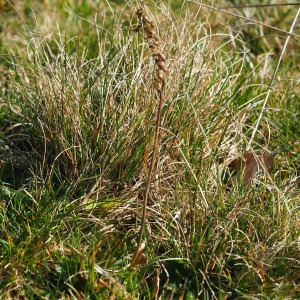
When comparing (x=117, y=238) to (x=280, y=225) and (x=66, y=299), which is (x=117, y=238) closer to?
(x=66, y=299)

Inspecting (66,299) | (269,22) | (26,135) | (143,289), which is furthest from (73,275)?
(269,22)

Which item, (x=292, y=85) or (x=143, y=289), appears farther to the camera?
(x=292, y=85)

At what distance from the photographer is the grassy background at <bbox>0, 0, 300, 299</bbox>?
2.60 m

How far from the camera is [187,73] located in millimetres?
3322

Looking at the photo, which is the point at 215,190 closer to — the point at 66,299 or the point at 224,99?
the point at 224,99

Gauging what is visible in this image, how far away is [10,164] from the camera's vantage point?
3195mm

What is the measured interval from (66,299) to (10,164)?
36.2 inches

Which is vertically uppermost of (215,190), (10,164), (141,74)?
(141,74)

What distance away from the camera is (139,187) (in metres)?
3.05

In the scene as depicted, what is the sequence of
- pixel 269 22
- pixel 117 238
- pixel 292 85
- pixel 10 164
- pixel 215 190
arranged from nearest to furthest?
pixel 117 238
pixel 215 190
pixel 10 164
pixel 292 85
pixel 269 22

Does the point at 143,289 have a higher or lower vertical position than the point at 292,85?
lower

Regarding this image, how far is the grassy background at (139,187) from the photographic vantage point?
260 cm

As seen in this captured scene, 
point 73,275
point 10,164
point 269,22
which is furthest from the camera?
point 269,22

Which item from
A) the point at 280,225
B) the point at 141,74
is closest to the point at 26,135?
the point at 141,74
